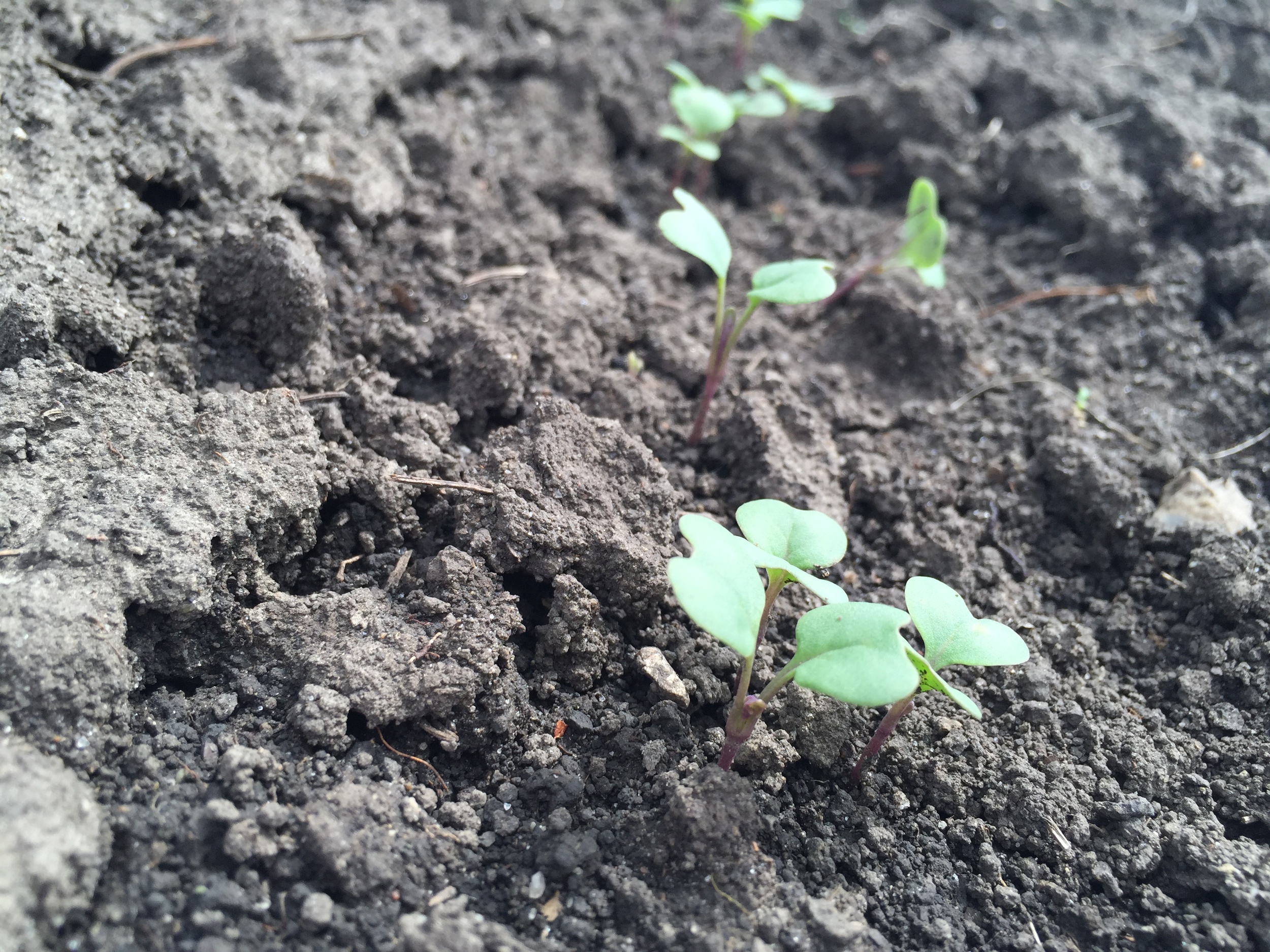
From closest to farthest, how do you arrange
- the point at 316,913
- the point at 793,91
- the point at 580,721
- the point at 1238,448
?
the point at 316,913 < the point at 580,721 < the point at 1238,448 < the point at 793,91

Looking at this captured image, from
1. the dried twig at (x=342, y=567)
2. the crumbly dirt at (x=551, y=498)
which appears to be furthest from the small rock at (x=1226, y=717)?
the dried twig at (x=342, y=567)

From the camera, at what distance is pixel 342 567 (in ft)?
5.46

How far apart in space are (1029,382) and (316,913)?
1960 mm

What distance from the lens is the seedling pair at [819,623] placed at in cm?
123

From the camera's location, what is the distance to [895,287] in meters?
2.38

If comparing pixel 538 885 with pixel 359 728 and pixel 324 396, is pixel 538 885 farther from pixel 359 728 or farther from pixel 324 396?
pixel 324 396

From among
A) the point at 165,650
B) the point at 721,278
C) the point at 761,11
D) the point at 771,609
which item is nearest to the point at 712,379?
the point at 721,278

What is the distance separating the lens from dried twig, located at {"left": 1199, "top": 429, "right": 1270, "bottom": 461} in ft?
6.76

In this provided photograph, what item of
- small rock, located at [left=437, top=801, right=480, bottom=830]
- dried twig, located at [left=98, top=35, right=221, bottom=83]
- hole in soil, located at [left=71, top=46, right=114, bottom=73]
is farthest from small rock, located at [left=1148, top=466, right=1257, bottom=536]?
hole in soil, located at [left=71, top=46, right=114, bottom=73]

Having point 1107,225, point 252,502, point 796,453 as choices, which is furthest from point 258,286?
point 1107,225

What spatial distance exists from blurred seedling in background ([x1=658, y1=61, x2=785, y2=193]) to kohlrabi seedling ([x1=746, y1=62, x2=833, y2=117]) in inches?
1.6

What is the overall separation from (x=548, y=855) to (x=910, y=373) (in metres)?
1.50

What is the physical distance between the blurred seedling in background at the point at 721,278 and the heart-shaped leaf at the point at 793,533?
0.48 meters

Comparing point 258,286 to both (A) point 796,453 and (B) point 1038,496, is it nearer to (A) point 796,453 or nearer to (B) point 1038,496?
(A) point 796,453
